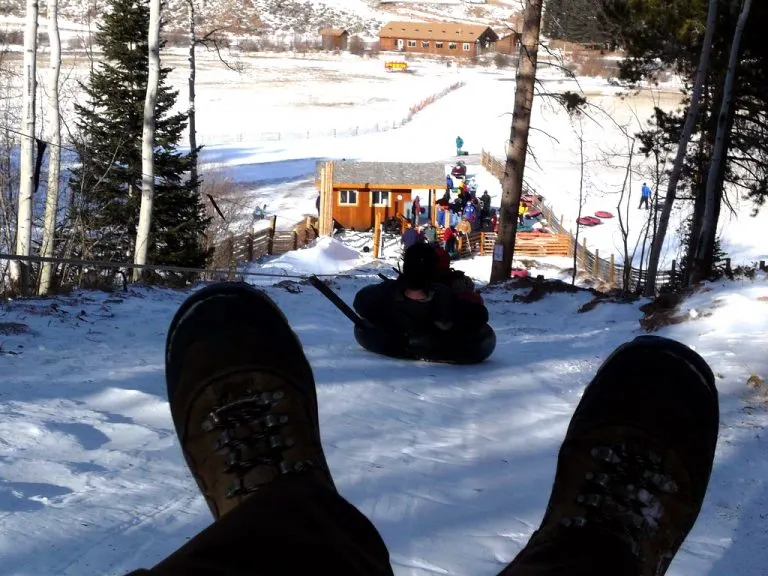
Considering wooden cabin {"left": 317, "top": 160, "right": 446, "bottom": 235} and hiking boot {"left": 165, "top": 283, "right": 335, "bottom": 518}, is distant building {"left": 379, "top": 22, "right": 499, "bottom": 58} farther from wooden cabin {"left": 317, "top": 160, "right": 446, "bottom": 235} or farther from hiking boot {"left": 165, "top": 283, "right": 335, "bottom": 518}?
hiking boot {"left": 165, "top": 283, "right": 335, "bottom": 518}

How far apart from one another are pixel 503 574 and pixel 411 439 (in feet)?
7.97

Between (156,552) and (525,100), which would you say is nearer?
(156,552)

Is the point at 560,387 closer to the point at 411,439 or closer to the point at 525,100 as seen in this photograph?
the point at 411,439

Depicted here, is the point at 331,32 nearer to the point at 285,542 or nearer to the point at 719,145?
Answer: the point at 719,145

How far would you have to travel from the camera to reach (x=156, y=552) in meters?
2.93

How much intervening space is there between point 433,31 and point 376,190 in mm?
76701

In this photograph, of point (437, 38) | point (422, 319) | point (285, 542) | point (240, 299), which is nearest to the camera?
point (285, 542)

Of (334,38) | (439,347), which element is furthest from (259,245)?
(334,38)

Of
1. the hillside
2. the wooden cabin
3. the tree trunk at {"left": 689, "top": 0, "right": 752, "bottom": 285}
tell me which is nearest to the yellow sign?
the hillside

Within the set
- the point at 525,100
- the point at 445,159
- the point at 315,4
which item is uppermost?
the point at 315,4

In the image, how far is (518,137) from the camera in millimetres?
14969

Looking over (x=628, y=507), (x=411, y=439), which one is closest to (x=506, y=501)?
(x=411, y=439)

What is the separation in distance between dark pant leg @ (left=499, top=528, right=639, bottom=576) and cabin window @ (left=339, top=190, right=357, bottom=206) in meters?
29.9

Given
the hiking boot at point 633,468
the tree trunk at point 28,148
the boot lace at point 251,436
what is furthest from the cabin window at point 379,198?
the boot lace at point 251,436
